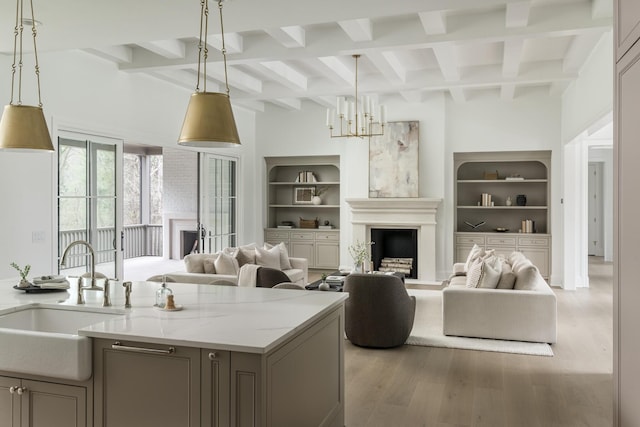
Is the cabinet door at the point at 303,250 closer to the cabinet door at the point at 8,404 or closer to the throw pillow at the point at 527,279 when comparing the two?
the throw pillow at the point at 527,279

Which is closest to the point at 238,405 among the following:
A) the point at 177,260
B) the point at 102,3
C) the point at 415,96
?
the point at 102,3

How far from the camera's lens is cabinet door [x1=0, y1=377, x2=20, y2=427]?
8.43ft

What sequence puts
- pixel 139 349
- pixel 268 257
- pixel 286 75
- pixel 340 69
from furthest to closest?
1. pixel 286 75
2. pixel 340 69
3. pixel 268 257
4. pixel 139 349

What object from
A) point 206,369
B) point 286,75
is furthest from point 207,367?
point 286,75

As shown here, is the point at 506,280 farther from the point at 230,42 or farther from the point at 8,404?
the point at 8,404

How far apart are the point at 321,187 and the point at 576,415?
7547mm

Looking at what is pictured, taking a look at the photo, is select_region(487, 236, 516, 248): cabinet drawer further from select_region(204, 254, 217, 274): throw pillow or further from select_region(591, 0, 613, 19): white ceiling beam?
select_region(204, 254, 217, 274): throw pillow

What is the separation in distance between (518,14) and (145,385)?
14.5ft

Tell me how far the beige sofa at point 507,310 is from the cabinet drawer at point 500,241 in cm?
377

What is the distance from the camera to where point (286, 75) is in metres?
7.61

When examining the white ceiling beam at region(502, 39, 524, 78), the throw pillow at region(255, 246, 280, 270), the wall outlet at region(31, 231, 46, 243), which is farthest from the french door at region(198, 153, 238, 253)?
the white ceiling beam at region(502, 39, 524, 78)

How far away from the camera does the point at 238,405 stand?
227 centimetres

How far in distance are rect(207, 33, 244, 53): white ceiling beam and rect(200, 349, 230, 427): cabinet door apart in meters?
4.29

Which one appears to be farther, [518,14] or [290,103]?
[290,103]
